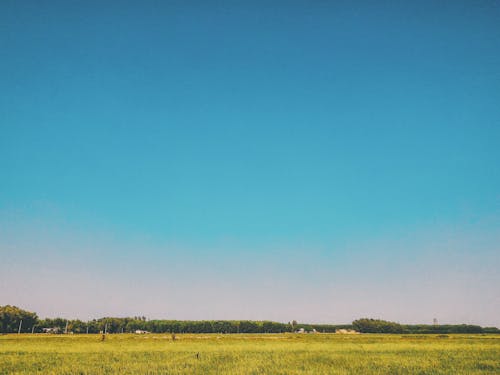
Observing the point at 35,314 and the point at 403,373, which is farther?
the point at 35,314

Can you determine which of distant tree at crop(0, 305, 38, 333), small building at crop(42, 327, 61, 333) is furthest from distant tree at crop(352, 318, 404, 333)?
distant tree at crop(0, 305, 38, 333)

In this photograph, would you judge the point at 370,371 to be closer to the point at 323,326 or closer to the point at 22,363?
the point at 22,363

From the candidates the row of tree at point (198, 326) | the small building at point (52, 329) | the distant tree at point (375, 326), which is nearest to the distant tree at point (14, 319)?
the row of tree at point (198, 326)

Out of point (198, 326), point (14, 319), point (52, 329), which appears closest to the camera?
point (14, 319)

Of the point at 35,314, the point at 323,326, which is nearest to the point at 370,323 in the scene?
the point at 323,326

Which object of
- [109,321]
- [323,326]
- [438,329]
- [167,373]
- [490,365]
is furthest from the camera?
[323,326]

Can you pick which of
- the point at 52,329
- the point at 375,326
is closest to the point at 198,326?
the point at 52,329

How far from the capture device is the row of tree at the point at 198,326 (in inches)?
3930

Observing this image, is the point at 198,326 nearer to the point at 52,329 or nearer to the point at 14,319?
the point at 52,329

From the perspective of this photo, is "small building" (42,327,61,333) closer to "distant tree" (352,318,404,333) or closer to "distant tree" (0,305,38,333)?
"distant tree" (0,305,38,333)

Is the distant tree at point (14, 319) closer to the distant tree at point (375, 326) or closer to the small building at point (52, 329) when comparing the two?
the small building at point (52, 329)

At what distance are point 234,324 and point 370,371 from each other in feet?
366

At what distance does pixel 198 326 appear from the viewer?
389 ft

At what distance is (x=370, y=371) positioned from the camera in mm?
16578
